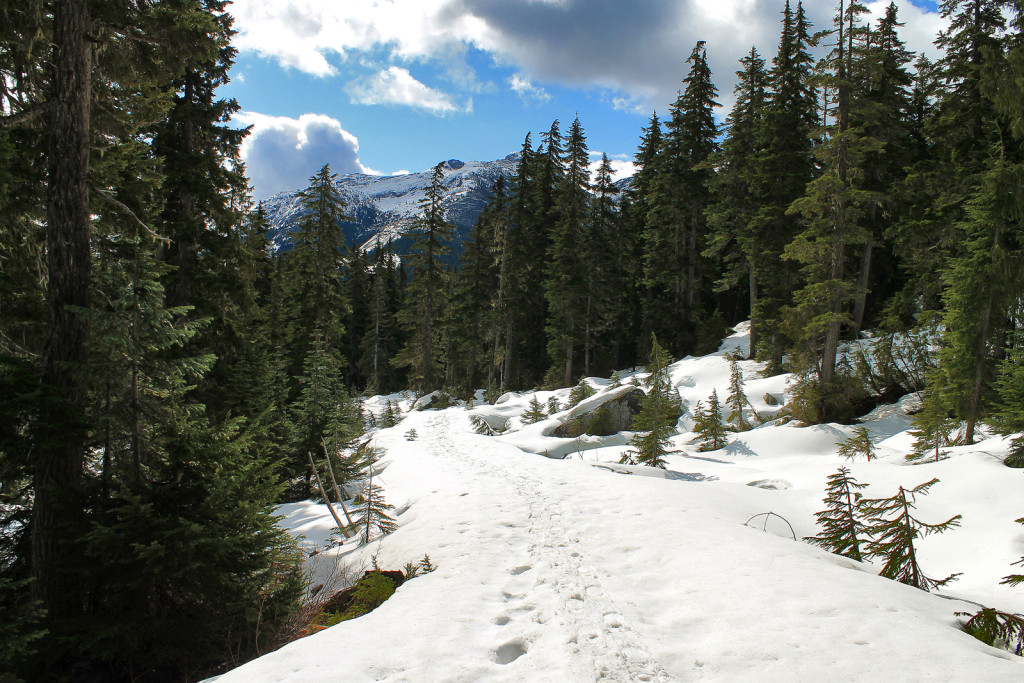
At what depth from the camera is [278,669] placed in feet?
11.6

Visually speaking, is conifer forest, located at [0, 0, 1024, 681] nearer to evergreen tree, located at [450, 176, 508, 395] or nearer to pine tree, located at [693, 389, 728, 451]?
evergreen tree, located at [450, 176, 508, 395]

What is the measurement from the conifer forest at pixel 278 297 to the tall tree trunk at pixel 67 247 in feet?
0.10

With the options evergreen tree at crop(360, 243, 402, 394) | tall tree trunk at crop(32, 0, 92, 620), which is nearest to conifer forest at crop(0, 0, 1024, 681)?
tall tree trunk at crop(32, 0, 92, 620)

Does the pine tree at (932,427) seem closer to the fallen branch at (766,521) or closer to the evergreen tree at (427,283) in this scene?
the fallen branch at (766,521)

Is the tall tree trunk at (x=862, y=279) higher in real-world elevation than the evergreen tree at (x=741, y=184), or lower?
lower

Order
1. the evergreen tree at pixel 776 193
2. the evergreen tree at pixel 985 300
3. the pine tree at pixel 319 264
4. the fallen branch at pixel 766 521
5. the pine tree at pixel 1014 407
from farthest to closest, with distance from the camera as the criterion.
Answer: the pine tree at pixel 319 264
the evergreen tree at pixel 776 193
the evergreen tree at pixel 985 300
the pine tree at pixel 1014 407
the fallen branch at pixel 766 521

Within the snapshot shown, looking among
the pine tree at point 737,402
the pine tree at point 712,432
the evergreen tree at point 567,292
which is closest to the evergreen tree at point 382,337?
the evergreen tree at point 567,292

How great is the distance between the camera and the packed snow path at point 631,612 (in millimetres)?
3365

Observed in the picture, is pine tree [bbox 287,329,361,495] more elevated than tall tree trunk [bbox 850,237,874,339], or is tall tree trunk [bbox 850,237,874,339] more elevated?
tall tree trunk [bbox 850,237,874,339]

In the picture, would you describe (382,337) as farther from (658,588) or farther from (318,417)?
(658,588)

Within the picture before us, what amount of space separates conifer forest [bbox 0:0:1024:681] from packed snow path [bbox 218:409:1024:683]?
1.64m

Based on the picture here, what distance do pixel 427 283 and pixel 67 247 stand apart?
2888 cm

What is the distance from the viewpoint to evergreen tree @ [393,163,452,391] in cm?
3379

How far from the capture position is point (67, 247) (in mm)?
6246
